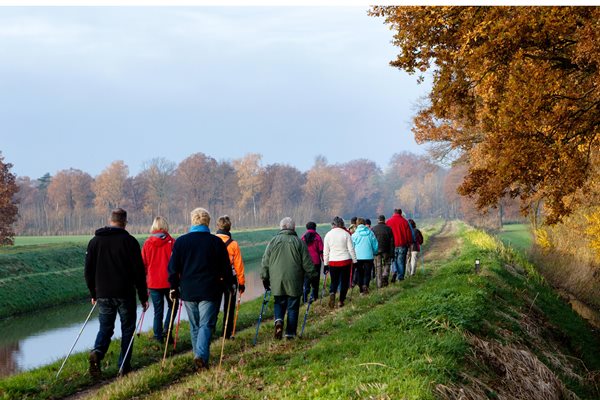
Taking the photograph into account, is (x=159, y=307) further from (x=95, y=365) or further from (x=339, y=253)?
(x=339, y=253)

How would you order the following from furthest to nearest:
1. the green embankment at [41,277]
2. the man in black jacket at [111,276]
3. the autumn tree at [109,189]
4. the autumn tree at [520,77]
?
the autumn tree at [109,189] → the green embankment at [41,277] → the autumn tree at [520,77] → the man in black jacket at [111,276]

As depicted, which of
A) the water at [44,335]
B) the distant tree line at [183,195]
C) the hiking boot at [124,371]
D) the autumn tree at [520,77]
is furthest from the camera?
the distant tree line at [183,195]

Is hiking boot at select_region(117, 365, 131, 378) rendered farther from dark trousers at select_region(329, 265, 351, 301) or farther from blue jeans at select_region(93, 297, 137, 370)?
dark trousers at select_region(329, 265, 351, 301)

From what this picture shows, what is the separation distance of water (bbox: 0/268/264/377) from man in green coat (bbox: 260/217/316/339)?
4.04 metres

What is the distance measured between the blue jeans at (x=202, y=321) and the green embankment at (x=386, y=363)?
31cm

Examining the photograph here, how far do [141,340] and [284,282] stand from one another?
2989mm

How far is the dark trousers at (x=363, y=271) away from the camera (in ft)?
55.2

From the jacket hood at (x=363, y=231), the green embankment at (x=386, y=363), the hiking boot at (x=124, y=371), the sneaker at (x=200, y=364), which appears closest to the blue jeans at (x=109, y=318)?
the hiking boot at (x=124, y=371)

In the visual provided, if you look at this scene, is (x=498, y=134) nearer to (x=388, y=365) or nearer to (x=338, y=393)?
(x=388, y=365)

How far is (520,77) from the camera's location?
10.5m

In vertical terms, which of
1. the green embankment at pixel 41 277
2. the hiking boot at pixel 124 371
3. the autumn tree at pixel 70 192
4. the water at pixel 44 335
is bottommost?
the water at pixel 44 335

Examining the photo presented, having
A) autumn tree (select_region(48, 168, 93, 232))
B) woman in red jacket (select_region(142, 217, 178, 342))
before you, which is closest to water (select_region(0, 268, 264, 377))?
woman in red jacket (select_region(142, 217, 178, 342))

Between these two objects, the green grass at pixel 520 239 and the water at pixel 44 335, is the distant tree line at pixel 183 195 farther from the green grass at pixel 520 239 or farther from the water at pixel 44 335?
the water at pixel 44 335

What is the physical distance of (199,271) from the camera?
28.4ft
